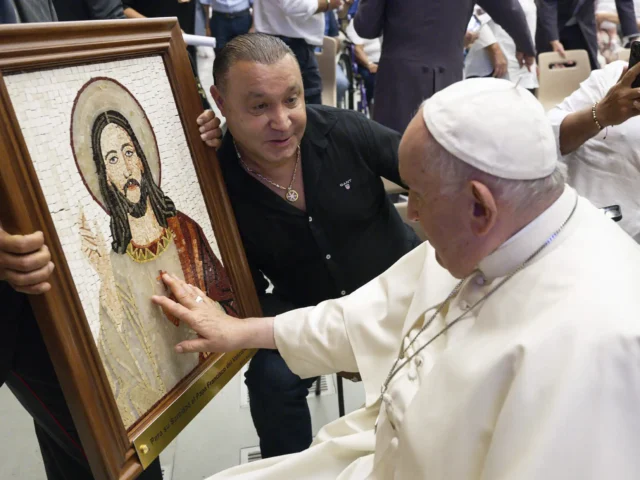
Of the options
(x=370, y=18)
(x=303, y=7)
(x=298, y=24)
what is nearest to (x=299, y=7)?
(x=303, y=7)

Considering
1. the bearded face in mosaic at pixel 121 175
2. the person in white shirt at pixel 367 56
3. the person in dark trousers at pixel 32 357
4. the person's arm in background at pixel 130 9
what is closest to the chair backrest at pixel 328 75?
the person in white shirt at pixel 367 56

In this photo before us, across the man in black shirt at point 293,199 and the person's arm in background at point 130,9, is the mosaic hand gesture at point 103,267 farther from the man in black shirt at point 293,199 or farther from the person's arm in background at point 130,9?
the person's arm in background at point 130,9

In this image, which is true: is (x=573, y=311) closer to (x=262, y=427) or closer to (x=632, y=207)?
(x=262, y=427)

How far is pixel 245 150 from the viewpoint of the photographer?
1698mm

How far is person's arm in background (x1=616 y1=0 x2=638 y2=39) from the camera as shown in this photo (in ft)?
14.2

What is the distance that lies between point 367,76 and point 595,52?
201cm

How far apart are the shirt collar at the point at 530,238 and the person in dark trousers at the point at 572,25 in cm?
371

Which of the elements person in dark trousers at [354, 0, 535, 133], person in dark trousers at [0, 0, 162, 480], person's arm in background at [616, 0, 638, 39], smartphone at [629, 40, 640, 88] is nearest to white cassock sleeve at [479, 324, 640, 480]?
person in dark trousers at [0, 0, 162, 480]

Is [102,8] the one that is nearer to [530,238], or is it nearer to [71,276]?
[71,276]

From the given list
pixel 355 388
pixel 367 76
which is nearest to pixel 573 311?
pixel 355 388

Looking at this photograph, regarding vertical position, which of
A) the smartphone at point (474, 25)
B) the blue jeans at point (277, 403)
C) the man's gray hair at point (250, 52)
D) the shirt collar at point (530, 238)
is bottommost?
the blue jeans at point (277, 403)

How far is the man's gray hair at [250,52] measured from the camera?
154 centimetres

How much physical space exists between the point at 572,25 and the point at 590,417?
459 cm

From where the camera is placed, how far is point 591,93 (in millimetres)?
2186
